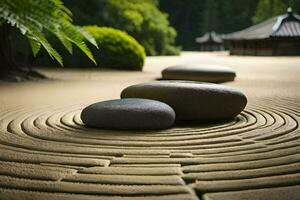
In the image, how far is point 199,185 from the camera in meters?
2.48

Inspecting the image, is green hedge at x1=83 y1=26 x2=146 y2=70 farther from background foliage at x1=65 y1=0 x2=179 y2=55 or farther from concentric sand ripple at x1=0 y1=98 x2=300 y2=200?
concentric sand ripple at x1=0 y1=98 x2=300 y2=200

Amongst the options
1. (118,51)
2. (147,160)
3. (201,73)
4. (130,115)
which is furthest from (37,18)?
(118,51)

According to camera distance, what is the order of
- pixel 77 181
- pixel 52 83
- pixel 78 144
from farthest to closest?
pixel 52 83
pixel 78 144
pixel 77 181

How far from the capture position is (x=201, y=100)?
466 cm

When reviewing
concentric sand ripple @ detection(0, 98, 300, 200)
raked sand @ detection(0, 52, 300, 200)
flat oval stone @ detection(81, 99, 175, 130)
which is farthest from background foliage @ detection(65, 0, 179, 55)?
concentric sand ripple @ detection(0, 98, 300, 200)

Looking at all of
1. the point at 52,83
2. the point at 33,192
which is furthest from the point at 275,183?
the point at 52,83

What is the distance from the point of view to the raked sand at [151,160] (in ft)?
7.93

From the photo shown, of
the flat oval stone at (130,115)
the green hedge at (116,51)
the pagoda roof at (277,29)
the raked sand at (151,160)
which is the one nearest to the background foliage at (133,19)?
the green hedge at (116,51)

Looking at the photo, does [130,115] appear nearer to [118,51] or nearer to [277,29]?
[118,51]

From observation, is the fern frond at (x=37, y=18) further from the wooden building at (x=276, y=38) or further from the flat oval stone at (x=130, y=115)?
the wooden building at (x=276, y=38)

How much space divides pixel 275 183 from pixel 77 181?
1.16 metres

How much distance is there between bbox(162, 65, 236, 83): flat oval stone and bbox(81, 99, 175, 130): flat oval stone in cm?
561

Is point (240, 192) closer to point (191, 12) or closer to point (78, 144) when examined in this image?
point (78, 144)

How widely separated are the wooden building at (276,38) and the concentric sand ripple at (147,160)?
22741mm
